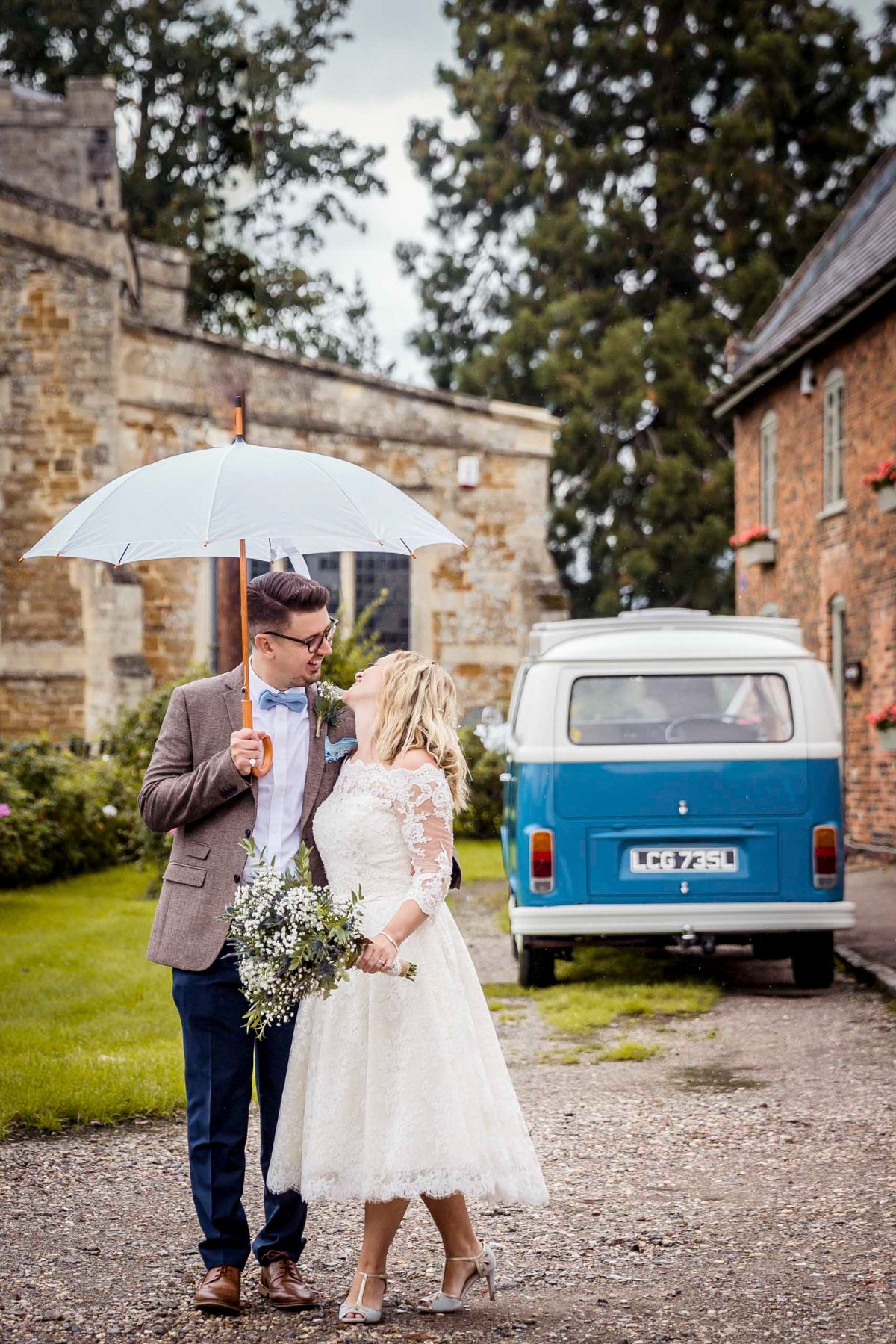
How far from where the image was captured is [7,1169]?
5.44 meters

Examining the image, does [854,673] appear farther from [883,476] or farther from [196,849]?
[196,849]

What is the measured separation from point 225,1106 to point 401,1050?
552 millimetres

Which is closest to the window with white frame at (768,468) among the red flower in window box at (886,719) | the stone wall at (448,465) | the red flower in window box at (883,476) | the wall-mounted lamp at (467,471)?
the stone wall at (448,465)

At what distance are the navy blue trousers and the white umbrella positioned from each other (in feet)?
2.19

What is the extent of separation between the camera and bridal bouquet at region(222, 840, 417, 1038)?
3.74 m

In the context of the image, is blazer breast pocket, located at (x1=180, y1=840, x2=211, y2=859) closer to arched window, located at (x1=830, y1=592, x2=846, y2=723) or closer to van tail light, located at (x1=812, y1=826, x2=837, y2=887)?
van tail light, located at (x1=812, y1=826, x2=837, y2=887)

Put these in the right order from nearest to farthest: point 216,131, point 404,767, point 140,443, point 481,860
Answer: point 404,767
point 481,860
point 140,443
point 216,131

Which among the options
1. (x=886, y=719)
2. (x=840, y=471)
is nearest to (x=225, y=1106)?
(x=886, y=719)

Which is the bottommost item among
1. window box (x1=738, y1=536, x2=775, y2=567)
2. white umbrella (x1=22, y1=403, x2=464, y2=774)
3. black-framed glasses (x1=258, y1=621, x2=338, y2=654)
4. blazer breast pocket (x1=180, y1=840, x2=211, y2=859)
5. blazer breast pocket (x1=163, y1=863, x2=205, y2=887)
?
blazer breast pocket (x1=163, y1=863, x2=205, y2=887)

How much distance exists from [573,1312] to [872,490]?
1311 cm

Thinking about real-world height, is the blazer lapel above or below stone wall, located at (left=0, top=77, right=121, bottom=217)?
below

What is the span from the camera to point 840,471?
18297 mm

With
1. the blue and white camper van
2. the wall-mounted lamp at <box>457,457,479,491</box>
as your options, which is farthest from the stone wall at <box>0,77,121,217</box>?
the blue and white camper van

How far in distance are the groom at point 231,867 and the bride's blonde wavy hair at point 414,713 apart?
16cm
